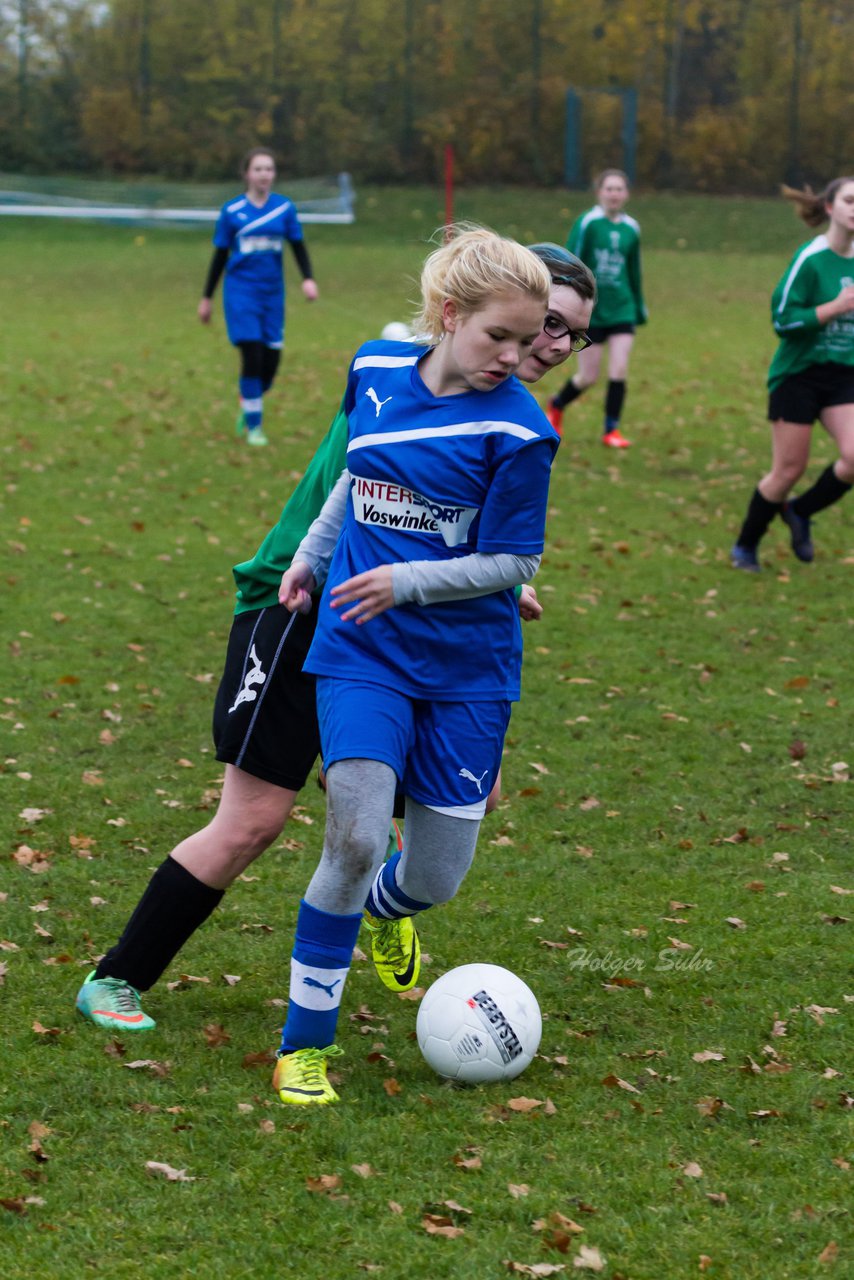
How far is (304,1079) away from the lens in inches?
149

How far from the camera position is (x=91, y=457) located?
13078mm

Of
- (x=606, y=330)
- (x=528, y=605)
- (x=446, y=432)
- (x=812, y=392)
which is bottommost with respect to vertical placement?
(x=606, y=330)

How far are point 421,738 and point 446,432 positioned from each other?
731 millimetres

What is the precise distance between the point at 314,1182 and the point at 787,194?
7141 millimetres

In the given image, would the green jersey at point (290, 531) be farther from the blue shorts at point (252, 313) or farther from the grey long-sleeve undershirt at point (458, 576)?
the blue shorts at point (252, 313)

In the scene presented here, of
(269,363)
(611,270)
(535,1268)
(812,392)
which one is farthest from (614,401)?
(535,1268)

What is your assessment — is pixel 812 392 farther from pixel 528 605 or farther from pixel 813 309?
pixel 528 605

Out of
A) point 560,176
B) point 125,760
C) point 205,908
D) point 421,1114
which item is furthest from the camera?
point 560,176

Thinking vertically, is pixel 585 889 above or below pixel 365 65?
below

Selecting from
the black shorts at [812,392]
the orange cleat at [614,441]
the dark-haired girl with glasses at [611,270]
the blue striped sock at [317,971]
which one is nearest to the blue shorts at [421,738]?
the blue striped sock at [317,971]

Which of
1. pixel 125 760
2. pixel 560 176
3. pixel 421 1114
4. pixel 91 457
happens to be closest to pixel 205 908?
pixel 421 1114

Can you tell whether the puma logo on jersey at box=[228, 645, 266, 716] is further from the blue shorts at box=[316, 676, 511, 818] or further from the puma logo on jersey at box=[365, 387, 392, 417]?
the puma logo on jersey at box=[365, 387, 392, 417]

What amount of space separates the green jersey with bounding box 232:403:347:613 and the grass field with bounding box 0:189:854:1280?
122cm

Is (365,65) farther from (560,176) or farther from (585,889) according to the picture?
(585,889)
